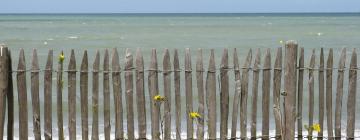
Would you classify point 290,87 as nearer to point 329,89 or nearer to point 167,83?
point 329,89

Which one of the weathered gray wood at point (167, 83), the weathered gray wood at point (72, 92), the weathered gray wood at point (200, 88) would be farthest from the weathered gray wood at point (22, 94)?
the weathered gray wood at point (200, 88)

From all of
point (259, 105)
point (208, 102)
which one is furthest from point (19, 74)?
point (259, 105)

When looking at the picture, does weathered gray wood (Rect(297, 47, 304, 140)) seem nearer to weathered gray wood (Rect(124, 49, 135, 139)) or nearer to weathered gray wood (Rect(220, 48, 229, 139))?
weathered gray wood (Rect(220, 48, 229, 139))

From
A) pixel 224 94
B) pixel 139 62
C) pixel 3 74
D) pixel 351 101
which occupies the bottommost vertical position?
pixel 351 101

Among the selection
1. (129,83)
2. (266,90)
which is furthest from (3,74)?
(266,90)

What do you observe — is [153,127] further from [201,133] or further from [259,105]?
[259,105]

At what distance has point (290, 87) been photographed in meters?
8.18

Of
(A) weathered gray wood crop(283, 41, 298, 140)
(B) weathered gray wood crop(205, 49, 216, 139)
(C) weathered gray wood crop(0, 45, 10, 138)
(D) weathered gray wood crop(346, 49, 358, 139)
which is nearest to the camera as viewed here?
(C) weathered gray wood crop(0, 45, 10, 138)

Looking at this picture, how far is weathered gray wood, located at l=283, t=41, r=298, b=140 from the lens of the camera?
26.6 feet

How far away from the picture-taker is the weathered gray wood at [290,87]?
8109 mm

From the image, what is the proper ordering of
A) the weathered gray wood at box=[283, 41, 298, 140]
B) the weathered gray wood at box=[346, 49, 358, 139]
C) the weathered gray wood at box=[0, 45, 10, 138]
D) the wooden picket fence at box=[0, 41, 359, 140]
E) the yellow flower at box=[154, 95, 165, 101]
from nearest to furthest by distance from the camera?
the yellow flower at box=[154, 95, 165, 101], the weathered gray wood at box=[0, 45, 10, 138], the wooden picket fence at box=[0, 41, 359, 140], the weathered gray wood at box=[283, 41, 298, 140], the weathered gray wood at box=[346, 49, 358, 139]

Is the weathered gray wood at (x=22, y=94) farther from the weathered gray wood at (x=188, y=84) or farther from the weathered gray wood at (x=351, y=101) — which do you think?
the weathered gray wood at (x=351, y=101)

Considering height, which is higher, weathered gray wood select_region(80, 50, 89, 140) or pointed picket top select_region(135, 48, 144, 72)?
pointed picket top select_region(135, 48, 144, 72)

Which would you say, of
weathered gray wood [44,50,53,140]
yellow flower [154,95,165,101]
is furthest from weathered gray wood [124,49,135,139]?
weathered gray wood [44,50,53,140]
